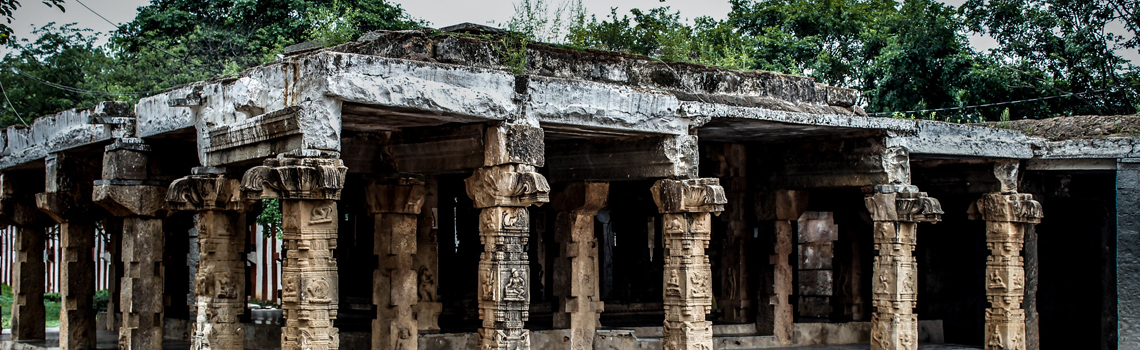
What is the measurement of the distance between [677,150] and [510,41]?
6.19 feet

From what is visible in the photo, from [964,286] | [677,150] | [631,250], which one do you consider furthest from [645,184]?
[677,150]

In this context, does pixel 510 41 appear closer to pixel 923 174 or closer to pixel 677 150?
pixel 677 150

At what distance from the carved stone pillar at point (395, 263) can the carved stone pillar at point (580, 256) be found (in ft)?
5.65

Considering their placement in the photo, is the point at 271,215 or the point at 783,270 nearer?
the point at 783,270

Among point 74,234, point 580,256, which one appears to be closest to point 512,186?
point 580,256

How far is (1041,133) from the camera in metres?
14.4

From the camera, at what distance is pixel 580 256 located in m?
12.5

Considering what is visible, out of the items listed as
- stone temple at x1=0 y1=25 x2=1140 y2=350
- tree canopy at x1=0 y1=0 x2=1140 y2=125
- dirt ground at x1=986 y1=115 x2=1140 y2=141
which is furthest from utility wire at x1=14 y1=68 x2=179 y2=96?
dirt ground at x1=986 y1=115 x2=1140 y2=141

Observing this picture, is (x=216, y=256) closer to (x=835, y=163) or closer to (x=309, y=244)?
(x=309, y=244)

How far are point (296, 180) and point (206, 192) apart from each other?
2.17 metres

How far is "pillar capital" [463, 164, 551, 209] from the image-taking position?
8.92 meters

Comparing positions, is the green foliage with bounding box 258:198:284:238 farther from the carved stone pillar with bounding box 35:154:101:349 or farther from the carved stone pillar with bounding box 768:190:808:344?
the carved stone pillar with bounding box 768:190:808:344

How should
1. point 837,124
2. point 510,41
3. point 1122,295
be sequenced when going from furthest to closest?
Result: point 1122,295 < point 837,124 < point 510,41

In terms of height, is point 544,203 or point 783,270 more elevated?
point 544,203
